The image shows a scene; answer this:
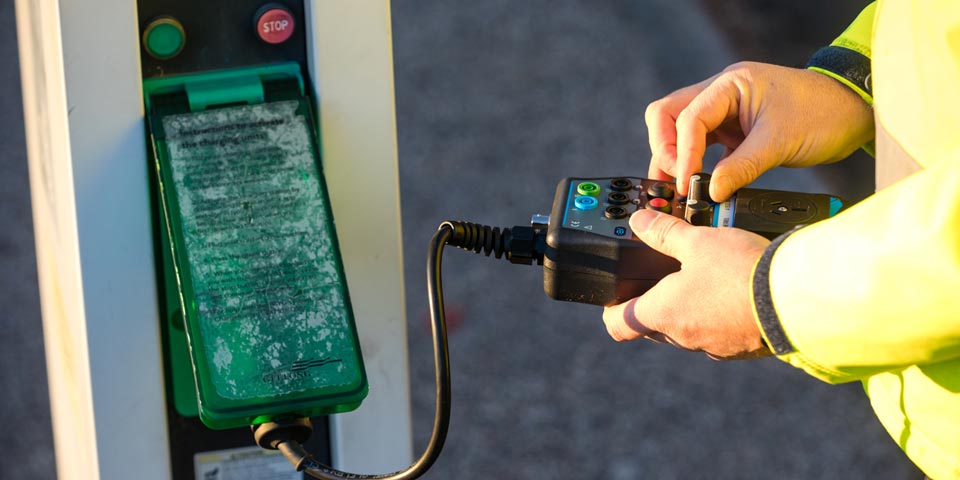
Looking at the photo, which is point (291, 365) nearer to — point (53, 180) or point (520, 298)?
point (53, 180)

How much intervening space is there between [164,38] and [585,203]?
1.35 ft

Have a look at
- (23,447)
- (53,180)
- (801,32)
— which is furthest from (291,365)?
(801,32)

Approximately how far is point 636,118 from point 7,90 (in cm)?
177

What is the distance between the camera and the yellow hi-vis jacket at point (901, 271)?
901mm

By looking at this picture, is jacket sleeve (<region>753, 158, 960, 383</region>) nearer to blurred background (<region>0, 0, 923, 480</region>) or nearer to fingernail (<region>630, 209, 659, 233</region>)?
fingernail (<region>630, 209, 659, 233</region>)

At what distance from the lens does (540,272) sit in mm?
2977

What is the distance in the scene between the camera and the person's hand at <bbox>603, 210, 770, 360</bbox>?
1037 mm

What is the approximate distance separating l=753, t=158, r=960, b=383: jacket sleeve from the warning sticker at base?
457 millimetres

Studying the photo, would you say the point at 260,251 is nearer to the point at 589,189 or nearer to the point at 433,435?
the point at 433,435

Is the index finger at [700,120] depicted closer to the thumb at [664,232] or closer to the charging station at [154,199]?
the thumb at [664,232]

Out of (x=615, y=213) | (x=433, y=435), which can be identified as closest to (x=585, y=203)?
(x=615, y=213)

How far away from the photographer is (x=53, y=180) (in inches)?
43.4

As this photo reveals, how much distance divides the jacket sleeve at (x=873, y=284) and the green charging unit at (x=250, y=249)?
348 millimetres

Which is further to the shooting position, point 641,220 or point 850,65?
→ point 850,65
